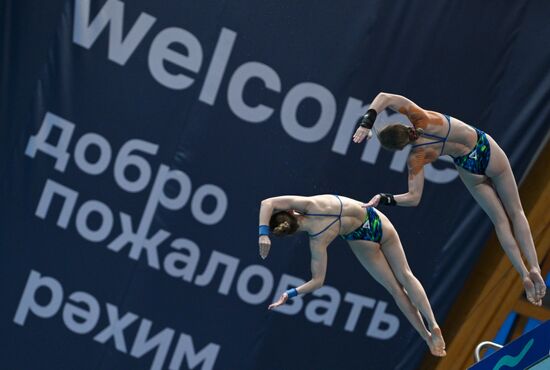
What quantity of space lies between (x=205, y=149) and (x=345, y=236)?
3909 millimetres

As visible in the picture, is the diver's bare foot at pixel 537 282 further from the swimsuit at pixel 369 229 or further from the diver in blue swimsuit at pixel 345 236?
the swimsuit at pixel 369 229

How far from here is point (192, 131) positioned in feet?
40.7

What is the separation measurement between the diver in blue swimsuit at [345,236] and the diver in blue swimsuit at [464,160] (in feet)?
1.11

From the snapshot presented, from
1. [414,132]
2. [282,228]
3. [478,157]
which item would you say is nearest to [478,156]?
[478,157]

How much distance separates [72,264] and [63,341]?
0.82m

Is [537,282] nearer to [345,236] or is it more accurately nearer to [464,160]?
[464,160]

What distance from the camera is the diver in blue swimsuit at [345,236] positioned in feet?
27.3

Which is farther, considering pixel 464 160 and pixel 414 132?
pixel 464 160

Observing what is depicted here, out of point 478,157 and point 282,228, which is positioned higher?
point 478,157

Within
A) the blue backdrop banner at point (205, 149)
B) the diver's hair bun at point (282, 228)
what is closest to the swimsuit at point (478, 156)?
the diver's hair bun at point (282, 228)

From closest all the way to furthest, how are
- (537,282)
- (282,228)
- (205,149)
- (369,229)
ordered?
(282,228)
(369,229)
(537,282)
(205,149)

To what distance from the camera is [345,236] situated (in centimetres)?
878

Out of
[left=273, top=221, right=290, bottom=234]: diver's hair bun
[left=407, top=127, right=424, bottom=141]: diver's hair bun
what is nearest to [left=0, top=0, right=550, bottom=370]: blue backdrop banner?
[left=407, top=127, right=424, bottom=141]: diver's hair bun

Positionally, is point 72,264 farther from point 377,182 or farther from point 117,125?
point 377,182
